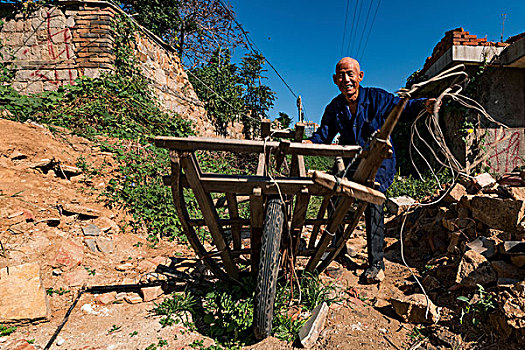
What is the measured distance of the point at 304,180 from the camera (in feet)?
5.79

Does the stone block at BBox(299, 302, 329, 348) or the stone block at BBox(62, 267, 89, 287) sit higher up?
the stone block at BBox(62, 267, 89, 287)

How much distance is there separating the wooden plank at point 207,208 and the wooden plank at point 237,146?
9 cm

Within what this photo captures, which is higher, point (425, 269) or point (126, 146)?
point (126, 146)

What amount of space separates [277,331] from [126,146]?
157 inches

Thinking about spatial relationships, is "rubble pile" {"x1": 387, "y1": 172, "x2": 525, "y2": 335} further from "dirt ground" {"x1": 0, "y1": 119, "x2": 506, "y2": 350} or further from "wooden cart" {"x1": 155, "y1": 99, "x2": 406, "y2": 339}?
"wooden cart" {"x1": 155, "y1": 99, "x2": 406, "y2": 339}

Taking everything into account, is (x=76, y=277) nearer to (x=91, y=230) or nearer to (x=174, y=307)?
(x=91, y=230)

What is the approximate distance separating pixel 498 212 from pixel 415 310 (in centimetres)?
161

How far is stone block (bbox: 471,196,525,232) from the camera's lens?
9.00 feet

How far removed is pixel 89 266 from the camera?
283cm

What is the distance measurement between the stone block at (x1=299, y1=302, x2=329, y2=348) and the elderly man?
96 centimetres

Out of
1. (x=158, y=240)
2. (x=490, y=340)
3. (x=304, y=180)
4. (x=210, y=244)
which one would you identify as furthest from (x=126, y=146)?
(x=490, y=340)

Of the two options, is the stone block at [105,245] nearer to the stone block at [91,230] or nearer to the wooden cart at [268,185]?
the stone block at [91,230]

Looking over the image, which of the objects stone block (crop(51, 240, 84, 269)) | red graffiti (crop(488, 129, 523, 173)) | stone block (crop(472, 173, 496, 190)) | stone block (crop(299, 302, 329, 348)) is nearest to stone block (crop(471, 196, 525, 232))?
stone block (crop(472, 173, 496, 190))

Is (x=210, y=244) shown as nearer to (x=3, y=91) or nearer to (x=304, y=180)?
(x=304, y=180)
